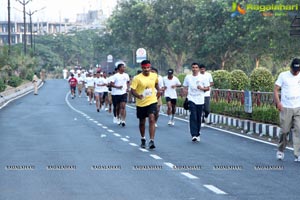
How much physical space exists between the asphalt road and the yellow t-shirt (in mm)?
1032

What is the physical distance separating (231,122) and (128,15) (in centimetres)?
5265

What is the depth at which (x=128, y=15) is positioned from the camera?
257 ft

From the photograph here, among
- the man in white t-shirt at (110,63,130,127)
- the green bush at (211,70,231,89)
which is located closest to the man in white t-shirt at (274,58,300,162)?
the man in white t-shirt at (110,63,130,127)

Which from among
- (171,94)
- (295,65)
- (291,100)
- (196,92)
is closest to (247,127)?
(171,94)

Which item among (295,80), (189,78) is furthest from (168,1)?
(295,80)

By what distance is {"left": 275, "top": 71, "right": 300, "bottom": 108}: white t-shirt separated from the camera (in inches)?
596

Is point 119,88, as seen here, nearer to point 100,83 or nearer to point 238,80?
point 238,80

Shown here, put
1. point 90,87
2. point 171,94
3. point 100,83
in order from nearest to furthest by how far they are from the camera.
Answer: point 171,94 < point 100,83 < point 90,87

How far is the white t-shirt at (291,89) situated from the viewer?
1513cm

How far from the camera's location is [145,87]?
695 inches

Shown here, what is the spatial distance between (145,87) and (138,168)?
4.22 meters

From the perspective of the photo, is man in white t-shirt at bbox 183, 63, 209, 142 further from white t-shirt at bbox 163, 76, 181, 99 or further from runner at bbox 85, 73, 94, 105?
runner at bbox 85, 73, 94, 105

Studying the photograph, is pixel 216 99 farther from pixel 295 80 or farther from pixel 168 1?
pixel 168 1

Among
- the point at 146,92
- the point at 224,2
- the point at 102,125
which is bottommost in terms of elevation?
the point at 102,125
